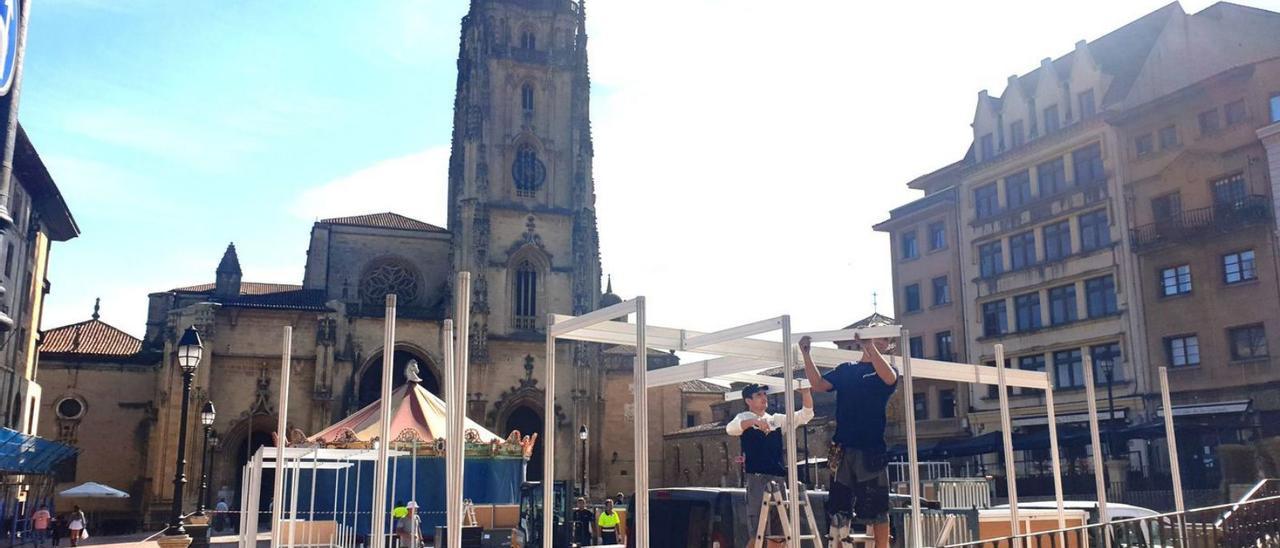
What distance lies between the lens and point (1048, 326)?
3809 centimetres

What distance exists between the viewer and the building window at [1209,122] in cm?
3281

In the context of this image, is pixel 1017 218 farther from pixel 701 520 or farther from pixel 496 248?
pixel 701 520

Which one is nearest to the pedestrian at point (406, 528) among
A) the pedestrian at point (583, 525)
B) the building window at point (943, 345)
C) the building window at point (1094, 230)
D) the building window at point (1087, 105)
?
the pedestrian at point (583, 525)

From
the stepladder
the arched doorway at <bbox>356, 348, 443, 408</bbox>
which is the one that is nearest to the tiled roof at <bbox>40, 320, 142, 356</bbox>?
the arched doorway at <bbox>356, 348, 443, 408</bbox>

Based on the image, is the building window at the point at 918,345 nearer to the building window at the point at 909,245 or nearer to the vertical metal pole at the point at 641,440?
the building window at the point at 909,245

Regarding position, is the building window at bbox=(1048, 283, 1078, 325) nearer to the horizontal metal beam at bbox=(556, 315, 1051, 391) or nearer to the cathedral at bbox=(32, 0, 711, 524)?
the cathedral at bbox=(32, 0, 711, 524)

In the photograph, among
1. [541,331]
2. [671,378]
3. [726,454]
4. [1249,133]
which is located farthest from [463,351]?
[726,454]

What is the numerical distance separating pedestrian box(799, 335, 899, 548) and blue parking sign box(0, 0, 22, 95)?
6920 mm

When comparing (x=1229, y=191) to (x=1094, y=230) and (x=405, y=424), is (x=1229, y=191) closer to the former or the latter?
(x=1094, y=230)

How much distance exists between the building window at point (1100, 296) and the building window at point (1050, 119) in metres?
6.50

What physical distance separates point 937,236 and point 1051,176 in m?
6.46

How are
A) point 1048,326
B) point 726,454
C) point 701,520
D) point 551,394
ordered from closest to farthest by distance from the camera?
point 551,394
point 701,520
point 1048,326
point 726,454

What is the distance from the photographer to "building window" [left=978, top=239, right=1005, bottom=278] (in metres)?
40.8

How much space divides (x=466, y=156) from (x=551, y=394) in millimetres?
40238
